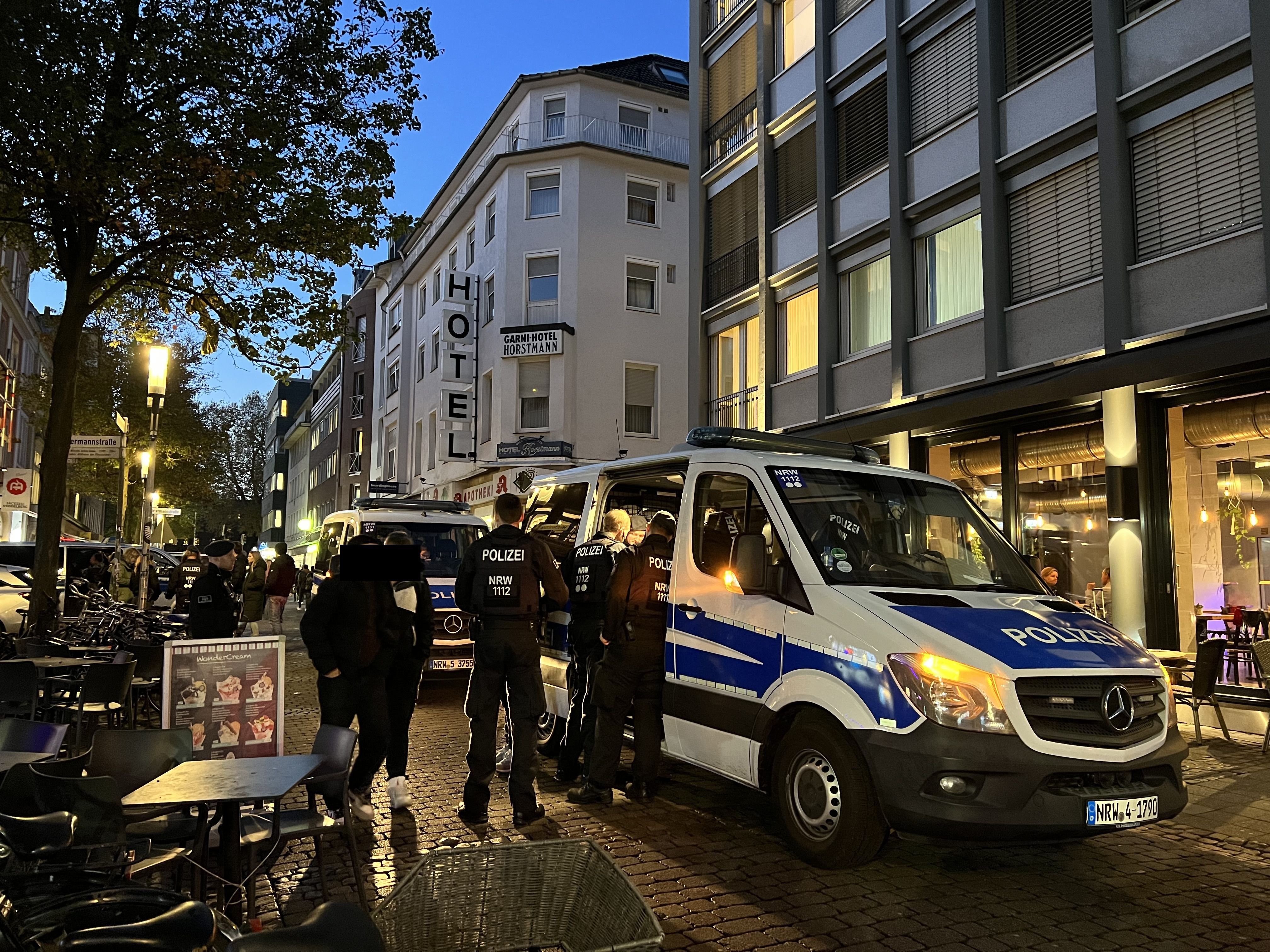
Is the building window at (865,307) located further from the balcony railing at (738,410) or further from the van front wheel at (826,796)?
the van front wheel at (826,796)

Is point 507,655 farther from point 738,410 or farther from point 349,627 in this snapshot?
point 738,410

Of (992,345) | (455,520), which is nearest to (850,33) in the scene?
(992,345)

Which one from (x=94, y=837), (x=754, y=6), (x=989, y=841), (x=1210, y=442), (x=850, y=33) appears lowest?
(x=989, y=841)

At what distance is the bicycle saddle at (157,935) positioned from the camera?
7.05 ft

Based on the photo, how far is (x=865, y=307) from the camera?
1759 cm

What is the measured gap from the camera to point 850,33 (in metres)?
18.2

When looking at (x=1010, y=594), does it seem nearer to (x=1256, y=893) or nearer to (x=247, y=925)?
(x=1256, y=893)

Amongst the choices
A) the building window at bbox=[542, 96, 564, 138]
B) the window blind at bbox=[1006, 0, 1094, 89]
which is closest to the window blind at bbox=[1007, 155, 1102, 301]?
the window blind at bbox=[1006, 0, 1094, 89]

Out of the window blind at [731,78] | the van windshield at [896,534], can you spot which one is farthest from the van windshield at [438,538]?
the window blind at [731,78]

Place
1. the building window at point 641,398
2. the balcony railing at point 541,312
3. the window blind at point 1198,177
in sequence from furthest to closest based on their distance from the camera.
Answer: the building window at point 641,398, the balcony railing at point 541,312, the window blind at point 1198,177

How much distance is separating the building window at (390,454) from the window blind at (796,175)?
28856 mm

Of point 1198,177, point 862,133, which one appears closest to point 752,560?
point 1198,177

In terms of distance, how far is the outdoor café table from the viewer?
3.84 m

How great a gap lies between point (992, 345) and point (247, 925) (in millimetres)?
12595
